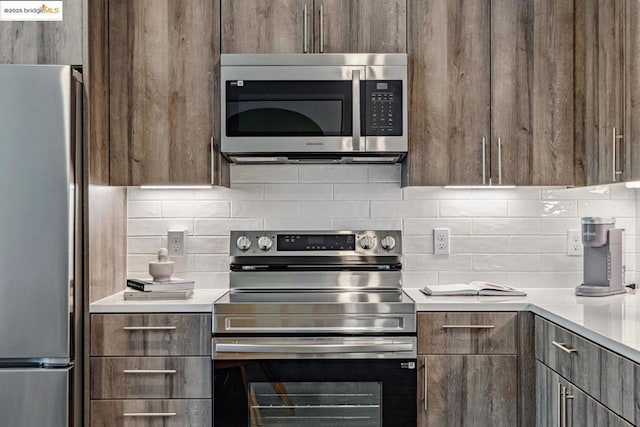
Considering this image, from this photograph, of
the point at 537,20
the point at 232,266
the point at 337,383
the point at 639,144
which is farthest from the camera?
the point at 232,266

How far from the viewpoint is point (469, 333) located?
2449 mm

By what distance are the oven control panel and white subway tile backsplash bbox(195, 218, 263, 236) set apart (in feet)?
0.42

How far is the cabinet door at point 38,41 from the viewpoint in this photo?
243 cm

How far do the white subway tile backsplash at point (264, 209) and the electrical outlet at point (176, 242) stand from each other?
251 mm

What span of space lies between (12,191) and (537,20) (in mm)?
2150

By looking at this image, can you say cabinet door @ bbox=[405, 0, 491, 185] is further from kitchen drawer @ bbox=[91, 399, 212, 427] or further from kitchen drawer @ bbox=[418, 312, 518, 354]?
kitchen drawer @ bbox=[91, 399, 212, 427]

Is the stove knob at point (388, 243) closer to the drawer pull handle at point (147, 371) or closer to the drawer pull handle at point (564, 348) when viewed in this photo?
the drawer pull handle at point (564, 348)

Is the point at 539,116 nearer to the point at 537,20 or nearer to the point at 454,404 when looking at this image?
the point at 537,20

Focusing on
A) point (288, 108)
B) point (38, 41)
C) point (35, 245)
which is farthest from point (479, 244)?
point (38, 41)

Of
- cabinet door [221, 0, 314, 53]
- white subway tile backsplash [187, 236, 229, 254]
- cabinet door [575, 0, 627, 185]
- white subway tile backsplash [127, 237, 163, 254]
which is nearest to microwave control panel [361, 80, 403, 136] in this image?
cabinet door [221, 0, 314, 53]

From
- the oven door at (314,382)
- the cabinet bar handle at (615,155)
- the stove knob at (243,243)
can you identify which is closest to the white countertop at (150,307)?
the oven door at (314,382)

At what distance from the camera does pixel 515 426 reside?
246 centimetres

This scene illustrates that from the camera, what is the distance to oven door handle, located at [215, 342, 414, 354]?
7.84 feet

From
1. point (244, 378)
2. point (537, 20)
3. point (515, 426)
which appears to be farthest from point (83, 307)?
point (537, 20)
